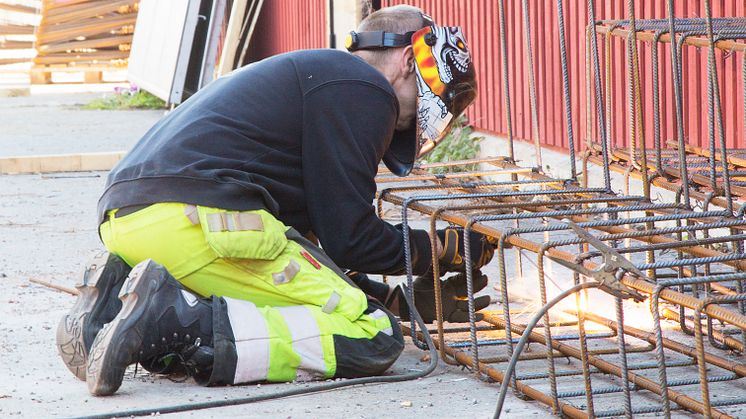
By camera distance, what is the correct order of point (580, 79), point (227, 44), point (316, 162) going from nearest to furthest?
1. point (316, 162)
2. point (580, 79)
3. point (227, 44)

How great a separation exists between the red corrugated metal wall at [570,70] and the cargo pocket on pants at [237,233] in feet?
7.86

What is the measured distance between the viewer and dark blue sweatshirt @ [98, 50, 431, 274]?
3.37 meters

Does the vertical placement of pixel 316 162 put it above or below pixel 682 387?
above

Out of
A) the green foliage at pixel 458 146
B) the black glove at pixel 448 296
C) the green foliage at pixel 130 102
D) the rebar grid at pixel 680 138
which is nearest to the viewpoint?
the rebar grid at pixel 680 138

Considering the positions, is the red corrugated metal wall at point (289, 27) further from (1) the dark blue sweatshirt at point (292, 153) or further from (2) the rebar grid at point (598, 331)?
(1) the dark blue sweatshirt at point (292, 153)

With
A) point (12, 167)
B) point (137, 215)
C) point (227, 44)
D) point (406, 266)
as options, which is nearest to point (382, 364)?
point (406, 266)

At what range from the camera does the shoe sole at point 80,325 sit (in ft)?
11.0

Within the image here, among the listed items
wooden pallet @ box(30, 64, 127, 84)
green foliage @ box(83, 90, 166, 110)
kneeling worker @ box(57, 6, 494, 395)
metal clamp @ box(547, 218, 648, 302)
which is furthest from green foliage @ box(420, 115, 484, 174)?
wooden pallet @ box(30, 64, 127, 84)

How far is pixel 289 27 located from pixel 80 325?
1296cm

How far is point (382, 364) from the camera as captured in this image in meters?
3.40

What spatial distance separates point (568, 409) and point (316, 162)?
1049mm

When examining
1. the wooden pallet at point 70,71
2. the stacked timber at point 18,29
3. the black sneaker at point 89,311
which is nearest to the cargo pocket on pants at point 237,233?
the black sneaker at point 89,311

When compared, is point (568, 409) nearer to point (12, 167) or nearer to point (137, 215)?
point (137, 215)

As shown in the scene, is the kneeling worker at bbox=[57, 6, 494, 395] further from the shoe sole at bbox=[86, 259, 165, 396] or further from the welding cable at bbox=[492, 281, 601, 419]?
the welding cable at bbox=[492, 281, 601, 419]
